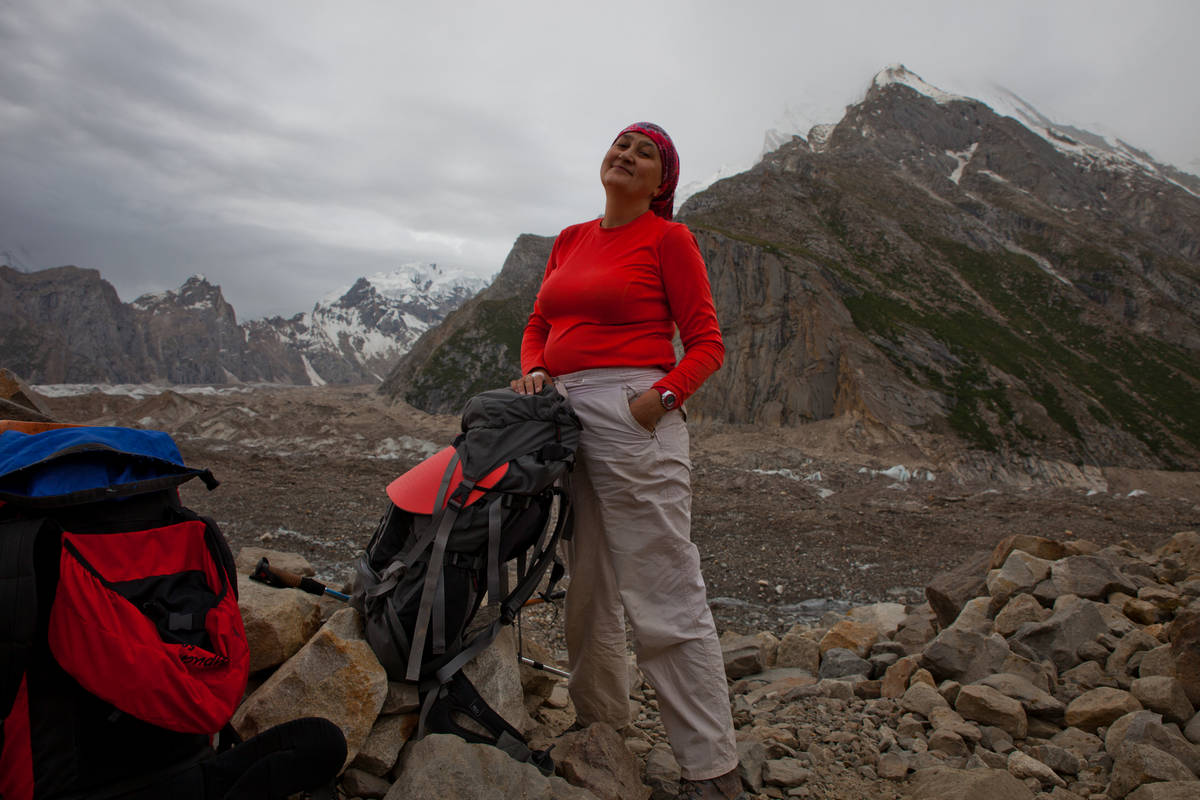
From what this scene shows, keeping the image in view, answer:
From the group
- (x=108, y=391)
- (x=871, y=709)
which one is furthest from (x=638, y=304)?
(x=108, y=391)

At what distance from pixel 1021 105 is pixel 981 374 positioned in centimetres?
12933

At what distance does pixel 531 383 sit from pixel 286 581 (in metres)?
1.69

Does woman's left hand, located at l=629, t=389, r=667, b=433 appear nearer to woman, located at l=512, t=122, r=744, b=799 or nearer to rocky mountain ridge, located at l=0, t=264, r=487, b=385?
woman, located at l=512, t=122, r=744, b=799

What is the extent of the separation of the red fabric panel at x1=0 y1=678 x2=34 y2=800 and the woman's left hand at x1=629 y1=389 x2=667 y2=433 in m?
1.86

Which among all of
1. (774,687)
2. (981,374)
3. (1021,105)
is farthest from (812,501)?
(1021,105)

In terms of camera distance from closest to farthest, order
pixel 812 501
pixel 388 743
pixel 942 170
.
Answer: pixel 388 743 < pixel 812 501 < pixel 942 170

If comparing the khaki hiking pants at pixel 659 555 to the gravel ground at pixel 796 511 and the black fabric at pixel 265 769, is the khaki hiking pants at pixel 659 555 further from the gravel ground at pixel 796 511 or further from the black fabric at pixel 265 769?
the black fabric at pixel 265 769

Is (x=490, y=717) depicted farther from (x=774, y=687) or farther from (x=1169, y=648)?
(x=1169, y=648)

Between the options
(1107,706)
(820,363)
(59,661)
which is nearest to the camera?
(59,661)

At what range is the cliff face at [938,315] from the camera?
95.6ft

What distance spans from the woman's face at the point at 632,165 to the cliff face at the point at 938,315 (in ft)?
90.1

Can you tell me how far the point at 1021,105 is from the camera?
409 ft

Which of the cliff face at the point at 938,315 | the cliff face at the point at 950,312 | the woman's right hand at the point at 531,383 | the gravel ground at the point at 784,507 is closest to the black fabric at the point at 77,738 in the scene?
the woman's right hand at the point at 531,383

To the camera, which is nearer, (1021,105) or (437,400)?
(437,400)
